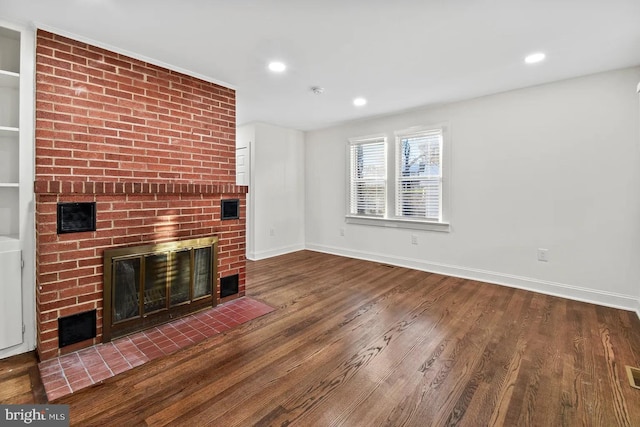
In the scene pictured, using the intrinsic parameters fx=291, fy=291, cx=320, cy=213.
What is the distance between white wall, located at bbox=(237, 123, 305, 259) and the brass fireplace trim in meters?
2.06

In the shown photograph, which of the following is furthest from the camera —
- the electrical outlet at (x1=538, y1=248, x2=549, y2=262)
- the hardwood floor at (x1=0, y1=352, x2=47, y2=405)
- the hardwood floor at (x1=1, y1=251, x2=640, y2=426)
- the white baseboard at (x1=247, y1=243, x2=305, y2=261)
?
the white baseboard at (x1=247, y1=243, x2=305, y2=261)

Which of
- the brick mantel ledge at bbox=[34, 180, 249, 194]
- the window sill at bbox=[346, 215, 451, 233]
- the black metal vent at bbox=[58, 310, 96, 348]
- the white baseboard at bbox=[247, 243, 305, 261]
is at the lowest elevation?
the black metal vent at bbox=[58, 310, 96, 348]

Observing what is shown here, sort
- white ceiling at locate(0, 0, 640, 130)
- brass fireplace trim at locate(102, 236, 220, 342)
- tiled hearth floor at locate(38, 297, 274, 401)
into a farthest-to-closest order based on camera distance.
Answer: brass fireplace trim at locate(102, 236, 220, 342), white ceiling at locate(0, 0, 640, 130), tiled hearth floor at locate(38, 297, 274, 401)

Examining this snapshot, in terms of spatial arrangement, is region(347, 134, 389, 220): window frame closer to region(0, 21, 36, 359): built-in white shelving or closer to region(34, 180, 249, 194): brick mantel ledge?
region(34, 180, 249, 194): brick mantel ledge

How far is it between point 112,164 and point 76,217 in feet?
1.72

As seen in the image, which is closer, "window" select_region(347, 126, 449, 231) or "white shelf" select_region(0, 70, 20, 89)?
"white shelf" select_region(0, 70, 20, 89)

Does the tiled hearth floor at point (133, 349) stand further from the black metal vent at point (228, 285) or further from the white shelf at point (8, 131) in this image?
the white shelf at point (8, 131)

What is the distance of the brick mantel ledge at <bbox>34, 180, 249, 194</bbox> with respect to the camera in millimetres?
2016

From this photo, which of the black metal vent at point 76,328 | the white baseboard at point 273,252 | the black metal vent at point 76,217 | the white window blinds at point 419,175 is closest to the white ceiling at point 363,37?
the white window blinds at point 419,175

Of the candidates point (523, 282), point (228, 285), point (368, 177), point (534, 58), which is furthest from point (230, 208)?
point (523, 282)

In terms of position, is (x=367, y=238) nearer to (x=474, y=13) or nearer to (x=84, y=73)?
(x=474, y=13)

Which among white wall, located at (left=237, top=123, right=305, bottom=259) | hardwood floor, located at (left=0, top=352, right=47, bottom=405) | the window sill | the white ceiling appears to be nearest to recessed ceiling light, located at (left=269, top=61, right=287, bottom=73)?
the white ceiling

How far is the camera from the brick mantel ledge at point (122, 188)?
2016mm

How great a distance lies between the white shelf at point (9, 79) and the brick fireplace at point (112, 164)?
0.15 m
